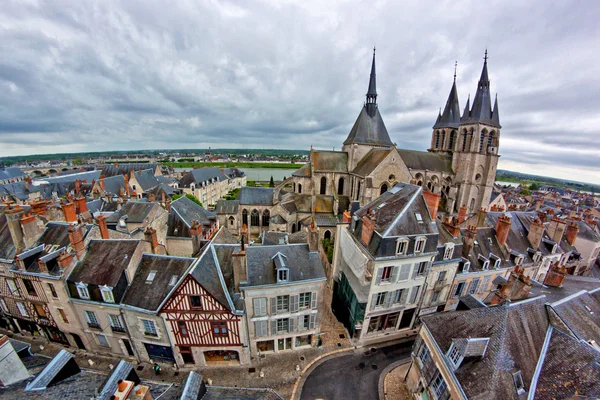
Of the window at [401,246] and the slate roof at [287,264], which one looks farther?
the window at [401,246]

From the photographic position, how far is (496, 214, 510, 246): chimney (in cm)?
1928

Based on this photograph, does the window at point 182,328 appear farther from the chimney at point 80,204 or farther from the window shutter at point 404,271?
the chimney at point 80,204

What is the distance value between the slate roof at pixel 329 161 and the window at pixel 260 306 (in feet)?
74.9

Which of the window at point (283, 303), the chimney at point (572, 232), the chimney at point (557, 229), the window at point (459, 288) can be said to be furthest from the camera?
the chimney at point (572, 232)

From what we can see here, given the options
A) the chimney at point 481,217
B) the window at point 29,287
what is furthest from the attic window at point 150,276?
the chimney at point 481,217

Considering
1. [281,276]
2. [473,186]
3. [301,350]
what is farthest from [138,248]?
[473,186]

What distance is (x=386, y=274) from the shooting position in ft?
52.2

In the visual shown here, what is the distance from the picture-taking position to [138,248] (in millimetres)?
15164

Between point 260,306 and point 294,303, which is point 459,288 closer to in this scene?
point 294,303

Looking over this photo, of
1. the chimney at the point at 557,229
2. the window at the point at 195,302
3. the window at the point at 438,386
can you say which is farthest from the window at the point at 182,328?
the chimney at the point at 557,229

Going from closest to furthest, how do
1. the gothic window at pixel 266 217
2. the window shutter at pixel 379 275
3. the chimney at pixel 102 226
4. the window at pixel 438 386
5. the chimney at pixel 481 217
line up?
the window at pixel 438 386
the window shutter at pixel 379 275
the chimney at pixel 102 226
the chimney at pixel 481 217
the gothic window at pixel 266 217

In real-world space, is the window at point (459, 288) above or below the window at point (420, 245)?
below

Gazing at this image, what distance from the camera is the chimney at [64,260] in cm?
1395

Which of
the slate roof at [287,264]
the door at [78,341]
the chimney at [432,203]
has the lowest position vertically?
the door at [78,341]
